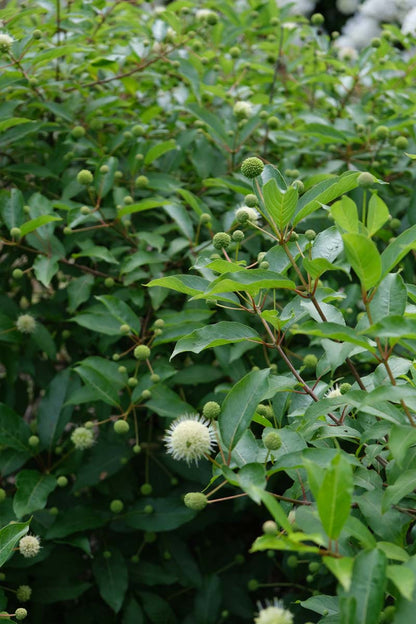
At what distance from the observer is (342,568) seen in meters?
0.89

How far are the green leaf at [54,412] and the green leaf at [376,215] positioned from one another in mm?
1206

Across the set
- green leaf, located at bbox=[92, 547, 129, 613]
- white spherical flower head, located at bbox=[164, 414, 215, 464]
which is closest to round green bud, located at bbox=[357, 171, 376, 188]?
white spherical flower head, located at bbox=[164, 414, 215, 464]

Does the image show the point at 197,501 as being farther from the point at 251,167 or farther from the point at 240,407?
the point at 251,167

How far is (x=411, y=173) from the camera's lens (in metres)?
2.36

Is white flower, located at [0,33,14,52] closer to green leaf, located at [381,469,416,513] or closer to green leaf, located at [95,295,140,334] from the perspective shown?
green leaf, located at [95,295,140,334]

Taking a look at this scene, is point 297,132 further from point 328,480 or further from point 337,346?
point 328,480

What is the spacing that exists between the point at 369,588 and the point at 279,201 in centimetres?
65

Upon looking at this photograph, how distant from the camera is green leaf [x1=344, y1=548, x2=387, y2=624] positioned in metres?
0.92

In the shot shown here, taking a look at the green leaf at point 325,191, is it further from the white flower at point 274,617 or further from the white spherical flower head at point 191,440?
the white flower at point 274,617

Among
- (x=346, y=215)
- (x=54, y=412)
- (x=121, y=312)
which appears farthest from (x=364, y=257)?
(x=54, y=412)

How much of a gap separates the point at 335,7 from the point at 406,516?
21.6 feet

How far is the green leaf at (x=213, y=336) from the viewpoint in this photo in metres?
1.31

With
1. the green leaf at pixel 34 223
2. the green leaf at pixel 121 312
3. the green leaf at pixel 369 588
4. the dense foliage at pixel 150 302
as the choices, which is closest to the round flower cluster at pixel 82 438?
the dense foliage at pixel 150 302

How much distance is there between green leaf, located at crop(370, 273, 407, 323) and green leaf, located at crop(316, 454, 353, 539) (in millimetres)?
305
